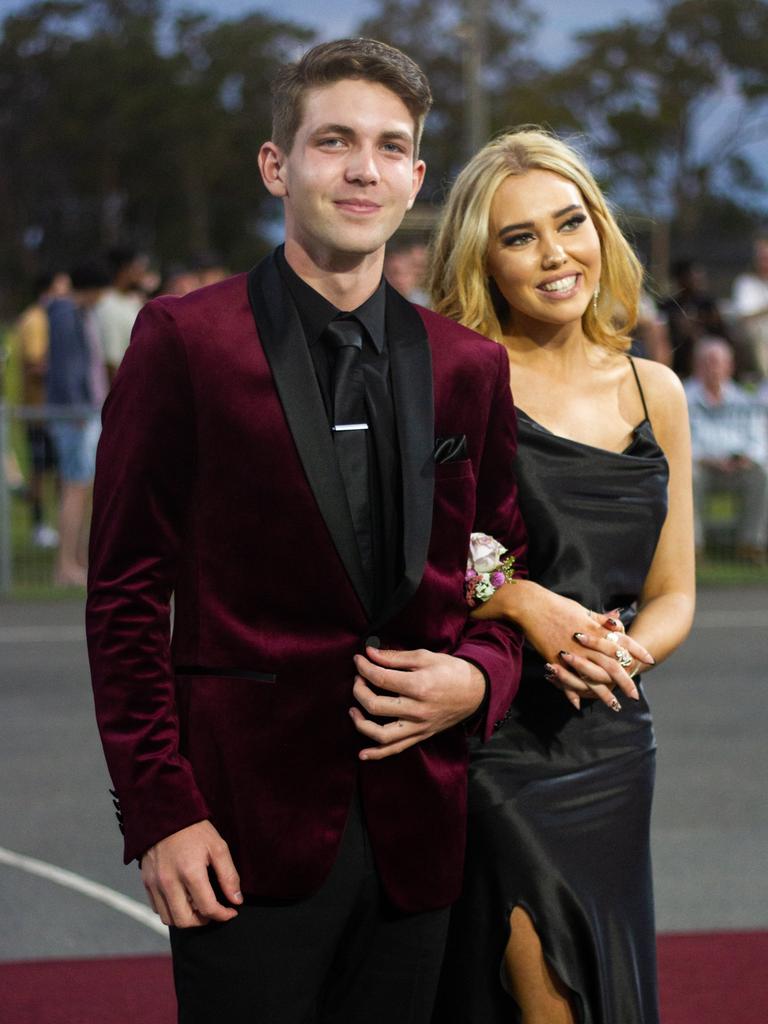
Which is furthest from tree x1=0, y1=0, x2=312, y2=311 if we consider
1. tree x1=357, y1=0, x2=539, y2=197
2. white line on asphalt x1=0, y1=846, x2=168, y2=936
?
white line on asphalt x1=0, y1=846, x2=168, y2=936

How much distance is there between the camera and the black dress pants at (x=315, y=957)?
2434 millimetres

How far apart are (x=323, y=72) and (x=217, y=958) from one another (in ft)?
4.47

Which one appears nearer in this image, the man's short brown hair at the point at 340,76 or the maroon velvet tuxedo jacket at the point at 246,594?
the maroon velvet tuxedo jacket at the point at 246,594

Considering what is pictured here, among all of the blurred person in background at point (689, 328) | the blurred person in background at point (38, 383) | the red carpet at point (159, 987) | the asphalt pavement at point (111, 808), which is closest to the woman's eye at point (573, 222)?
the asphalt pavement at point (111, 808)

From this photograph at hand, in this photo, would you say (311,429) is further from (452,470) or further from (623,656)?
(623,656)

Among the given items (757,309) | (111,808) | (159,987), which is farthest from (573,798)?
(757,309)

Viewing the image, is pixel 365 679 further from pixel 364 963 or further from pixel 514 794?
pixel 514 794

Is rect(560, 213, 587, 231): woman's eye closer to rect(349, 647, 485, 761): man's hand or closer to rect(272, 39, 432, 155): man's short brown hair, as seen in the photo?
rect(272, 39, 432, 155): man's short brown hair

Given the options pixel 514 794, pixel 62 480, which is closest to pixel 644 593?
pixel 514 794

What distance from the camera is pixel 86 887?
5406 mm

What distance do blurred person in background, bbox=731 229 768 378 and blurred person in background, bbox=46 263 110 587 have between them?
216 inches

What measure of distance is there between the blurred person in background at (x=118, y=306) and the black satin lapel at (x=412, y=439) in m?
9.78

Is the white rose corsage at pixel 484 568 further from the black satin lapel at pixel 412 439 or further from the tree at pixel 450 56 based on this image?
the tree at pixel 450 56

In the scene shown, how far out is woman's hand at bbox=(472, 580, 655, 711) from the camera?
2869 mm
